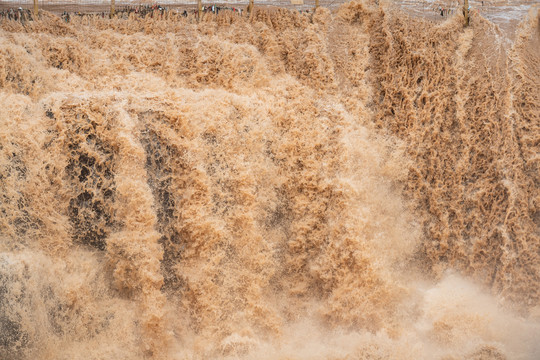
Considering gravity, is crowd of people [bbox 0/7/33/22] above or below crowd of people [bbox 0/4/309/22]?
below

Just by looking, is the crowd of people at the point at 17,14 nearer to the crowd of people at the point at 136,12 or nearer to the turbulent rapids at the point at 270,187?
the crowd of people at the point at 136,12

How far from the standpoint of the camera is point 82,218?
4129 mm

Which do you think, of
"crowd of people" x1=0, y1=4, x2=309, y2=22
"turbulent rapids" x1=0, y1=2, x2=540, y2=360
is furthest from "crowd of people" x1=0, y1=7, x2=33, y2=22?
"turbulent rapids" x1=0, y1=2, x2=540, y2=360

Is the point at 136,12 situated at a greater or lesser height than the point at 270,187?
greater

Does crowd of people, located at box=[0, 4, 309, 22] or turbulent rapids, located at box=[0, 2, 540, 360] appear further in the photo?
crowd of people, located at box=[0, 4, 309, 22]

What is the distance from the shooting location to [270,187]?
14.8ft

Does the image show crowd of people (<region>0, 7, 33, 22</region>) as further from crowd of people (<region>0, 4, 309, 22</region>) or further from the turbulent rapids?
the turbulent rapids

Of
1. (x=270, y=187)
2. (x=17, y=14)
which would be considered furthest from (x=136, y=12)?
(x=270, y=187)

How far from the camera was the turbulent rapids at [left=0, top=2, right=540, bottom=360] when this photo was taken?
406 centimetres

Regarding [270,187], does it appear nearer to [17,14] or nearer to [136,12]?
[136,12]

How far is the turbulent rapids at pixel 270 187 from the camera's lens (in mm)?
4059

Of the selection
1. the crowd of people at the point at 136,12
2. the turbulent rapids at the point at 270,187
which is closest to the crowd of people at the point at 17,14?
the crowd of people at the point at 136,12

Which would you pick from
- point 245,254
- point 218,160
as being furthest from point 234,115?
point 245,254

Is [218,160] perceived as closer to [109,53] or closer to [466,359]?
[109,53]
